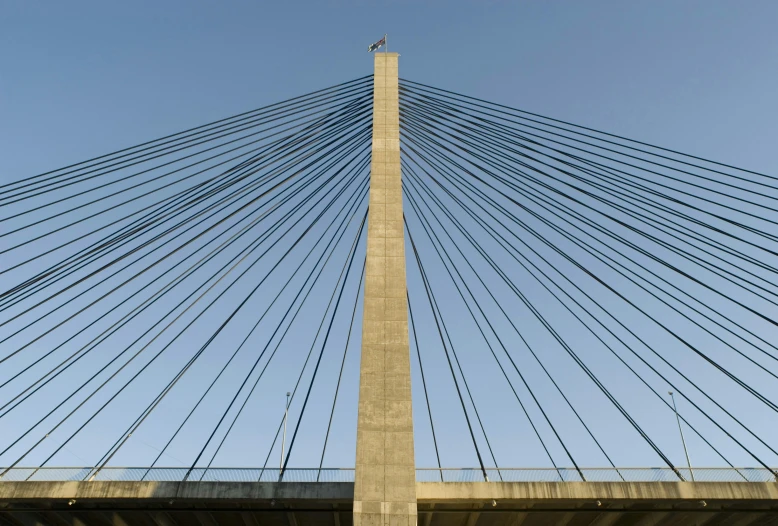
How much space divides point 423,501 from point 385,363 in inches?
180

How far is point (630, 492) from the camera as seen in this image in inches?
760

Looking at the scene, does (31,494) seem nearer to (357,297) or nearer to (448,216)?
(357,297)

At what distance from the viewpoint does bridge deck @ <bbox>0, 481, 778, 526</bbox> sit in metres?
18.9

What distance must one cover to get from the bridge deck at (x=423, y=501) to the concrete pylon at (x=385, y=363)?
113 inches

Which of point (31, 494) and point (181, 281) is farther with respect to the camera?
point (181, 281)

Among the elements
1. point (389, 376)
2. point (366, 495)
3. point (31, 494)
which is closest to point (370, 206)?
point (389, 376)

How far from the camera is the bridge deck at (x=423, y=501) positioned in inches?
742

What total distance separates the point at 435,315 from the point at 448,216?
388 cm

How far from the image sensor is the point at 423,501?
18.5m

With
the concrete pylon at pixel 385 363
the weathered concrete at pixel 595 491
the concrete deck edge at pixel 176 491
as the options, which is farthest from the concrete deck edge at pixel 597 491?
the concrete deck edge at pixel 176 491

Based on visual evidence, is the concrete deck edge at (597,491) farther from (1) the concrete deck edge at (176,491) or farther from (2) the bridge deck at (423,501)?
(1) the concrete deck edge at (176,491)

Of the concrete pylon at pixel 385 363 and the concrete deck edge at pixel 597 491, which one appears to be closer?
the concrete pylon at pixel 385 363

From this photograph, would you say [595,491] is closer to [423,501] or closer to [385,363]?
[423,501]

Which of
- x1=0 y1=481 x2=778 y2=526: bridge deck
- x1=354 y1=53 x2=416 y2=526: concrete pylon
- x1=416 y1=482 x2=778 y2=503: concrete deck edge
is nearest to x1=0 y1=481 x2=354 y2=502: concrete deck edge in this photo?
x1=0 y1=481 x2=778 y2=526: bridge deck
